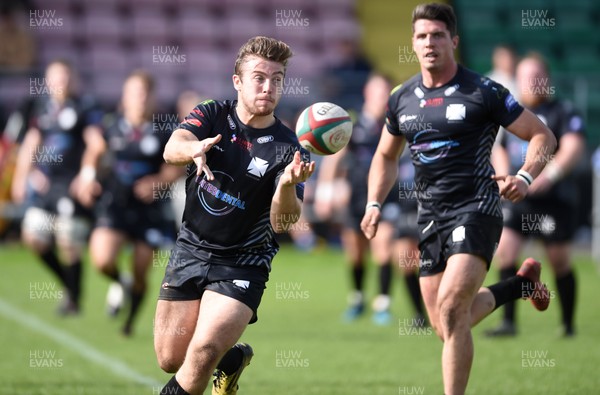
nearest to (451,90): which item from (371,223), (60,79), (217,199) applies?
(371,223)

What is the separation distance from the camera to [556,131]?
33.9ft

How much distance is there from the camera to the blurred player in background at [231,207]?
5.96 m

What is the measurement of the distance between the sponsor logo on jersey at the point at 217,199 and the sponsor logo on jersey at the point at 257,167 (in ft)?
0.42

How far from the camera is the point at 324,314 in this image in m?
12.5

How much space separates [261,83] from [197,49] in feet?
57.6

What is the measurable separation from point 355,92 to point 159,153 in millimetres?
9647

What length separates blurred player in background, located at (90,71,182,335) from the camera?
1085 centimetres

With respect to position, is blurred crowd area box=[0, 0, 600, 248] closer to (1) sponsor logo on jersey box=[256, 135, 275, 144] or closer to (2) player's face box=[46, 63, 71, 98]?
(2) player's face box=[46, 63, 71, 98]

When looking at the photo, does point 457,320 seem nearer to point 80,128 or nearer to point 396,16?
point 80,128

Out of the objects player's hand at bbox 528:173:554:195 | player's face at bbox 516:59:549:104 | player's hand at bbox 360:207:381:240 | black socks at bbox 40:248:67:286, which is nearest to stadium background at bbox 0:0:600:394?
black socks at bbox 40:248:67:286

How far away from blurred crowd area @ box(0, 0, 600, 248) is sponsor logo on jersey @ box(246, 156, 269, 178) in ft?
39.2

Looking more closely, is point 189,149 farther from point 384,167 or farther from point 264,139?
point 384,167

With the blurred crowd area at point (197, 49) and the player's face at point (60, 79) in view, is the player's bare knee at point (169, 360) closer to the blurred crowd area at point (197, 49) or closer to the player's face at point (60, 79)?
the player's face at point (60, 79)

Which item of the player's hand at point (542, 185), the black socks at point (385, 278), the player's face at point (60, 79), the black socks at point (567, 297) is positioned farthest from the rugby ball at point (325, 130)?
the player's face at point (60, 79)
